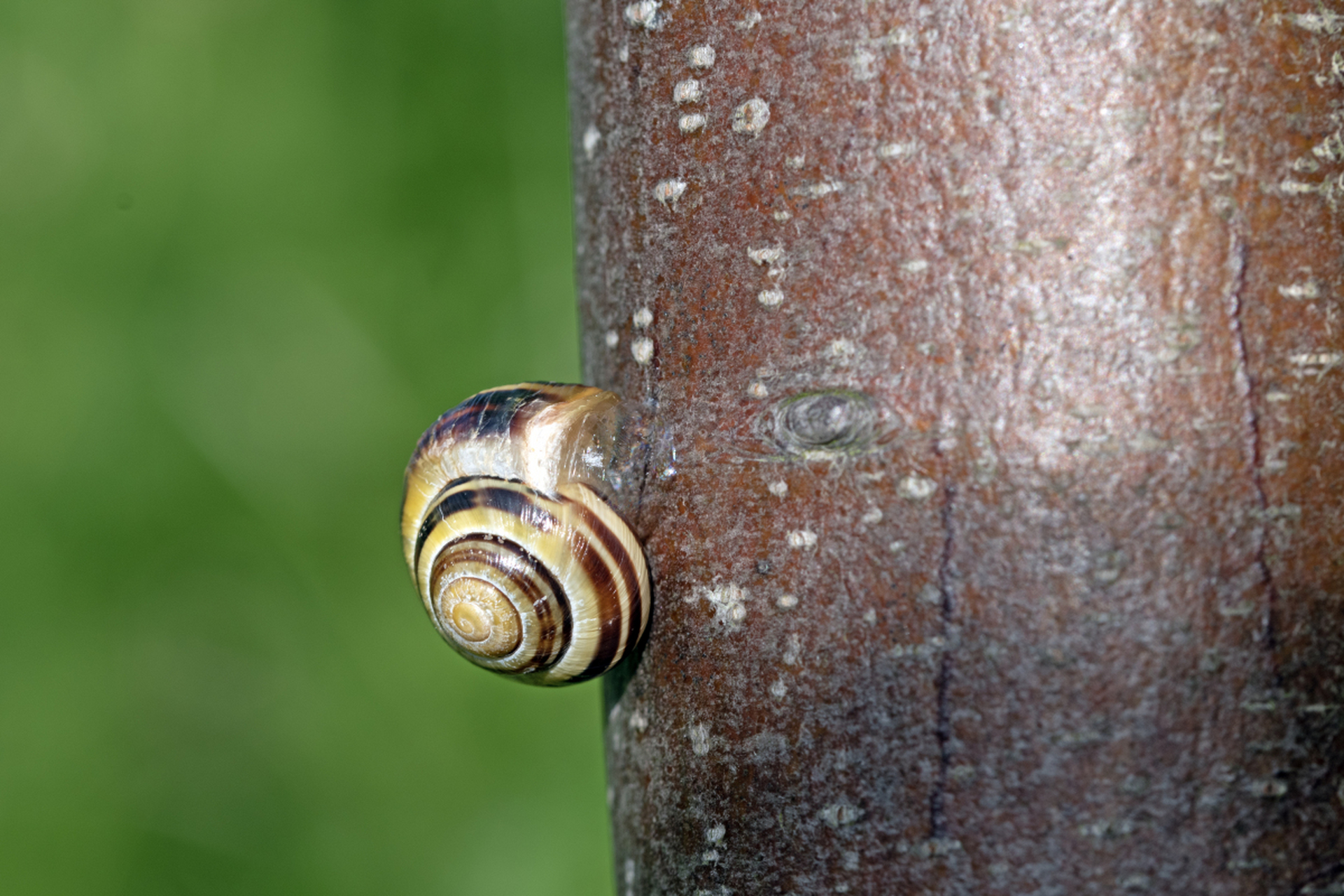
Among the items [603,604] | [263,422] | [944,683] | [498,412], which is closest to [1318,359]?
[944,683]

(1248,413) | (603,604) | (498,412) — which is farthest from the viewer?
(498,412)

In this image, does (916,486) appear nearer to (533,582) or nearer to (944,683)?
(944,683)

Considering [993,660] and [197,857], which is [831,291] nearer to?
[993,660]

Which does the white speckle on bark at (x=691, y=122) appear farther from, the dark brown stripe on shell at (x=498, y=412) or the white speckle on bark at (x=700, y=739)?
the white speckle on bark at (x=700, y=739)

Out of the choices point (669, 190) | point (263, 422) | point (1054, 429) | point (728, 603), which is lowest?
point (263, 422)

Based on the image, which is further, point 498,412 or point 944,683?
point 498,412

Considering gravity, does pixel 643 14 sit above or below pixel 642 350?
above

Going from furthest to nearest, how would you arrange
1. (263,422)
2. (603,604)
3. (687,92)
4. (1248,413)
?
(263,422), (603,604), (687,92), (1248,413)

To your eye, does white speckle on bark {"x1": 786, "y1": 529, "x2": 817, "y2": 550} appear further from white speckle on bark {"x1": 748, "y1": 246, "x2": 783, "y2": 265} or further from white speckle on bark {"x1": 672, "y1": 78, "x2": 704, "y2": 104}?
white speckle on bark {"x1": 672, "y1": 78, "x2": 704, "y2": 104}
